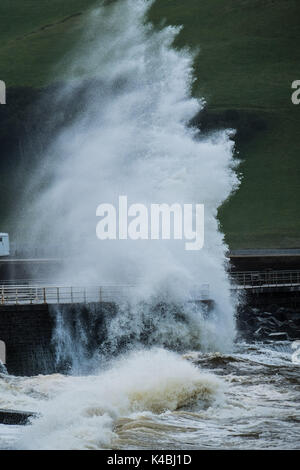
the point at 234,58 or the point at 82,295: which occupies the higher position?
the point at 234,58

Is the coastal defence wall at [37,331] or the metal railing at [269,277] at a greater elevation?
the metal railing at [269,277]

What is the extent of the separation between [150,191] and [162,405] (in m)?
17.9

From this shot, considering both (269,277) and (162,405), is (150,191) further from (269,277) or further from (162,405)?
(162,405)

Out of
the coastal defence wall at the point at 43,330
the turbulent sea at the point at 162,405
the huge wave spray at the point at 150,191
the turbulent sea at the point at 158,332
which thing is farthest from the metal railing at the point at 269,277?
the turbulent sea at the point at 162,405

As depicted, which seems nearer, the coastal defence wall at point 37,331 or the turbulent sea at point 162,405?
the turbulent sea at point 162,405

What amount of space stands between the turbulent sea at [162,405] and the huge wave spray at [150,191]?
2598mm

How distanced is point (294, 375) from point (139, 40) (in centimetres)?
4671

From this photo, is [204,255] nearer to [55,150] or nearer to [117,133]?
[117,133]

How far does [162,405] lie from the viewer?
2481 cm

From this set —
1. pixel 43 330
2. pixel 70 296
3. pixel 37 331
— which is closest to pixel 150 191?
pixel 70 296

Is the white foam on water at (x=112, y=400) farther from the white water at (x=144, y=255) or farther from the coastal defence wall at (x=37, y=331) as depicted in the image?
the coastal defence wall at (x=37, y=331)

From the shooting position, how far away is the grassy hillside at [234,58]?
84.8 m

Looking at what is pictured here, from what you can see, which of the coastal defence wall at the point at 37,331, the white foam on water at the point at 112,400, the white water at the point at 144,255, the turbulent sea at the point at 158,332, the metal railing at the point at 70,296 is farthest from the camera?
the metal railing at the point at 70,296

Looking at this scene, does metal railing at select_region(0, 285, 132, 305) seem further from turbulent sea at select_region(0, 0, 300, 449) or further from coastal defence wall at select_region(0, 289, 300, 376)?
turbulent sea at select_region(0, 0, 300, 449)
